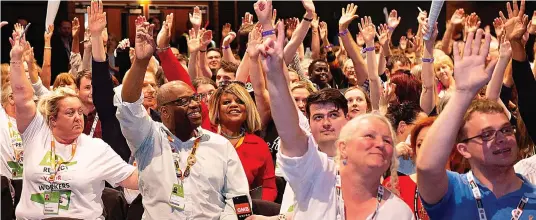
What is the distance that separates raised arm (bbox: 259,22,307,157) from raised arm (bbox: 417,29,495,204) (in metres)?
0.44

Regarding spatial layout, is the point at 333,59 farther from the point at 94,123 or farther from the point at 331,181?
the point at 331,181

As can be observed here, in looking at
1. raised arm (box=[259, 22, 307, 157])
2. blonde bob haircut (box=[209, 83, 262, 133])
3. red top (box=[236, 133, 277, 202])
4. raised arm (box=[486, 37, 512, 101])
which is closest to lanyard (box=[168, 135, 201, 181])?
red top (box=[236, 133, 277, 202])

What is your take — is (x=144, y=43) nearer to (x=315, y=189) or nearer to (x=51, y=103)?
(x=51, y=103)

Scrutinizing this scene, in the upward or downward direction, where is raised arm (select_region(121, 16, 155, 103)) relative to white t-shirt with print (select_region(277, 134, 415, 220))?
upward

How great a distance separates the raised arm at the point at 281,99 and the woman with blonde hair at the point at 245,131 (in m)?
2.18

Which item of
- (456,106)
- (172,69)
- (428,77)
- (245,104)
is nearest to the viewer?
(456,106)

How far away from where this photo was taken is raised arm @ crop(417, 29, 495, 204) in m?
2.92

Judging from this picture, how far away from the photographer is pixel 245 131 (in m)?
5.48

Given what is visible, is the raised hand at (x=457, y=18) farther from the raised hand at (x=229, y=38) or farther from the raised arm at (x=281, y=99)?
the raised arm at (x=281, y=99)

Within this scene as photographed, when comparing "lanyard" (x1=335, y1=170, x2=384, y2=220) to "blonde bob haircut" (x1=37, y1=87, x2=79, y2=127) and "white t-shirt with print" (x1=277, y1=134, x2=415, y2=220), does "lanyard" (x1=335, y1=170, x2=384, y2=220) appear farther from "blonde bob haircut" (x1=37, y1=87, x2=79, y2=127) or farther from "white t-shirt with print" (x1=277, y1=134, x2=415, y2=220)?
"blonde bob haircut" (x1=37, y1=87, x2=79, y2=127)

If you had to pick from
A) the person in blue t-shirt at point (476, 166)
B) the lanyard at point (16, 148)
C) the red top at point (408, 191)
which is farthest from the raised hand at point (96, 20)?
the person in blue t-shirt at point (476, 166)

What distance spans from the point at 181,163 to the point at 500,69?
163 cm

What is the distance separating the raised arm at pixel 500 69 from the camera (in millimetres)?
4160

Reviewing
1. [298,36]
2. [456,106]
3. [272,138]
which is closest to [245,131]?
[272,138]
